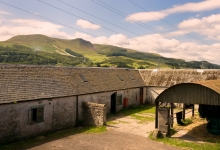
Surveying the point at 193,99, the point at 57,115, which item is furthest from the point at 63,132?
the point at 193,99

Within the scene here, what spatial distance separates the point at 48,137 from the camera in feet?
57.1

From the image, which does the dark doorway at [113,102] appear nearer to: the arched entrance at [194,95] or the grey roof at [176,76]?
the grey roof at [176,76]

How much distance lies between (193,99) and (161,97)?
2.53 meters

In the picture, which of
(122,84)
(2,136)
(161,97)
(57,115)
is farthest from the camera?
(122,84)

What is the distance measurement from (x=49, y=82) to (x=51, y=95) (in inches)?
77.4

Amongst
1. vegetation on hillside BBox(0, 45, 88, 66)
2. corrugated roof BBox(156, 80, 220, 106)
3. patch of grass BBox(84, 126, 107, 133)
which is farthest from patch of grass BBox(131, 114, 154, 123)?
vegetation on hillside BBox(0, 45, 88, 66)

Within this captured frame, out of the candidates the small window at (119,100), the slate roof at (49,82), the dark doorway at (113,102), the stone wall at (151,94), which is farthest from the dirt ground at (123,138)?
the stone wall at (151,94)

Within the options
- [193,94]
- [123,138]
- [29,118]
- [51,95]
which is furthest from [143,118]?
[29,118]

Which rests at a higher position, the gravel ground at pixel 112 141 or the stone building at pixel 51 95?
the stone building at pixel 51 95

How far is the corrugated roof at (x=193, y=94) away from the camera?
16.0 metres

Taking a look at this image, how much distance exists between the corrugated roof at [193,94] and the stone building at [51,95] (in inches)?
348

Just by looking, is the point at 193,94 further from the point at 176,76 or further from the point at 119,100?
the point at 176,76

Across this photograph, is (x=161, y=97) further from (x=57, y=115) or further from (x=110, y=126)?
(x=57, y=115)

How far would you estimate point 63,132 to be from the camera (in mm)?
19047
